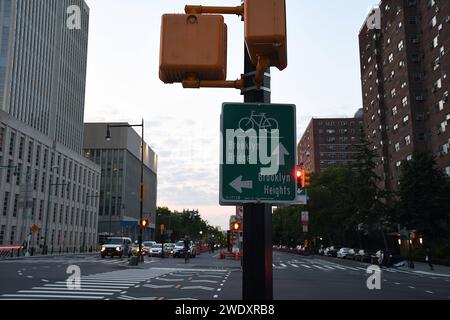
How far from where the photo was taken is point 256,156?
3.38m

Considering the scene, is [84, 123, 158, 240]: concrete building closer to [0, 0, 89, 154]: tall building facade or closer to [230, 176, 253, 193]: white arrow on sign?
[0, 0, 89, 154]: tall building facade

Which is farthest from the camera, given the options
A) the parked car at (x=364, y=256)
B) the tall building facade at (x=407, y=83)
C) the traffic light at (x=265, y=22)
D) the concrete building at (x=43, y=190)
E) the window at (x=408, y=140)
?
the window at (x=408, y=140)

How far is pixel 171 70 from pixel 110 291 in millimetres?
15263

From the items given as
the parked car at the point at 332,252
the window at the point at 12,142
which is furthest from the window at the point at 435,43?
the window at the point at 12,142

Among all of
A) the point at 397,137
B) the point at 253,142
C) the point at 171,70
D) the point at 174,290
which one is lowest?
the point at 174,290

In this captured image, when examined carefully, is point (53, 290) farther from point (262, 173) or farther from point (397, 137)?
point (397, 137)

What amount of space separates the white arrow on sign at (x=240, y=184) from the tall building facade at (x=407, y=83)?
188 feet

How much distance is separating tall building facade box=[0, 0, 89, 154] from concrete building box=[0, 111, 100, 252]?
965cm

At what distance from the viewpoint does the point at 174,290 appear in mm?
18312

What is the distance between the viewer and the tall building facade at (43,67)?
3241 inches

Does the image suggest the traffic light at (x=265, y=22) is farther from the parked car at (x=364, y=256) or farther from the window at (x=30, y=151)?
the window at (x=30, y=151)

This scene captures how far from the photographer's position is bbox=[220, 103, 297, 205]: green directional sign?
11.0ft

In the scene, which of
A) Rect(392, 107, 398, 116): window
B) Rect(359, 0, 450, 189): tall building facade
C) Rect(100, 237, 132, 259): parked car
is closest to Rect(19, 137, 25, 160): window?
Rect(100, 237, 132, 259): parked car
